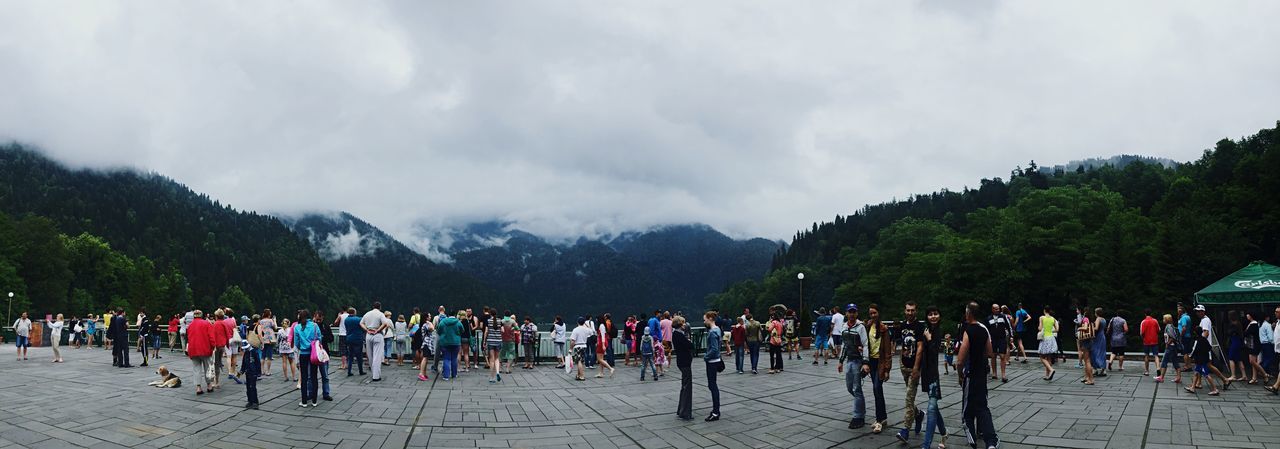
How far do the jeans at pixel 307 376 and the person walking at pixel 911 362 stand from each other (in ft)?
30.4

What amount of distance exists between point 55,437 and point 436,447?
4949mm

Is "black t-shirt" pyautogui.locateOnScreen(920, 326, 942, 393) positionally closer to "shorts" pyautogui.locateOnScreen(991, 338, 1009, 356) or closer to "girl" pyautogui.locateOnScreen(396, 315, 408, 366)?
"shorts" pyautogui.locateOnScreen(991, 338, 1009, 356)

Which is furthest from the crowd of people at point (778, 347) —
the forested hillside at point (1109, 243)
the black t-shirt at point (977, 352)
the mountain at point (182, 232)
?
the mountain at point (182, 232)

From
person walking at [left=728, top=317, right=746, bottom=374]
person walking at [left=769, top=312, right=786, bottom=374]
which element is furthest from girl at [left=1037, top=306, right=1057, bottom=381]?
person walking at [left=728, top=317, right=746, bottom=374]

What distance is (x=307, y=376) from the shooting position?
1121cm

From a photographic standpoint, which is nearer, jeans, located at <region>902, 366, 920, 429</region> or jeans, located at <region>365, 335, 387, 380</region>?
jeans, located at <region>902, 366, 920, 429</region>

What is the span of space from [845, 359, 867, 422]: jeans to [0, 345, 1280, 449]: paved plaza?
238 mm

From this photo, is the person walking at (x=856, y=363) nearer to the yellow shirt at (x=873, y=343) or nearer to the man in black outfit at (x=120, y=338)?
the yellow shirt at (x=873, y=343)

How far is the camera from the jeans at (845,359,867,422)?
30.0ft

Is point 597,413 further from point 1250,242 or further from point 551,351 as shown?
point 1250,242

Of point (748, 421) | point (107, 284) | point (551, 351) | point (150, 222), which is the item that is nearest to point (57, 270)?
point (107, 284)

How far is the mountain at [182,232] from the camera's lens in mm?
116062

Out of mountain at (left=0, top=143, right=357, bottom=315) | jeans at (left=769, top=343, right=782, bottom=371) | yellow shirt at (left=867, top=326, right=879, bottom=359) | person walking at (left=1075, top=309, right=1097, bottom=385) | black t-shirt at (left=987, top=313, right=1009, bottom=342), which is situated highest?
mountain at (left=0, top=143, right=357, bottom=315)

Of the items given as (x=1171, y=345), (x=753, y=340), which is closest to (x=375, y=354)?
(x=753, y=340)
